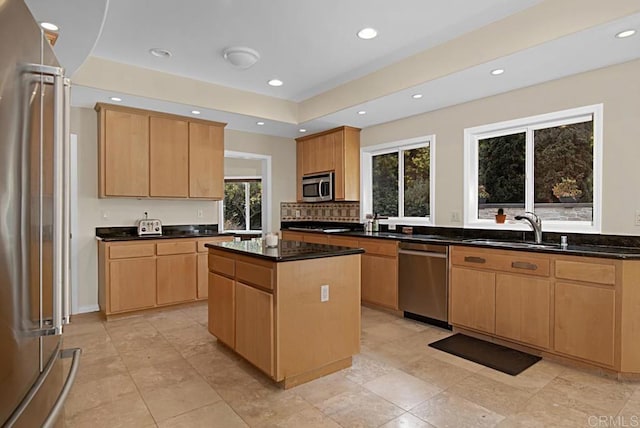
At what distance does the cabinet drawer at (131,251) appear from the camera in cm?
410

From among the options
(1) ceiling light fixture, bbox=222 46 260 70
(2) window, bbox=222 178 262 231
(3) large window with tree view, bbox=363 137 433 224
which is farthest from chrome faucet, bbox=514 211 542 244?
(2) window, bbox=222 178 262 231

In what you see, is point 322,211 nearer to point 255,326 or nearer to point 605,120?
point 255,326

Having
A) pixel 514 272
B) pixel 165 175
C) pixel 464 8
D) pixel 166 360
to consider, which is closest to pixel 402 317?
pixel 514 272

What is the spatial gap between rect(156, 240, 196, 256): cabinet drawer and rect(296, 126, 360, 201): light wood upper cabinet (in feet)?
7.13

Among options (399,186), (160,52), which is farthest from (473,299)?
(160,52)

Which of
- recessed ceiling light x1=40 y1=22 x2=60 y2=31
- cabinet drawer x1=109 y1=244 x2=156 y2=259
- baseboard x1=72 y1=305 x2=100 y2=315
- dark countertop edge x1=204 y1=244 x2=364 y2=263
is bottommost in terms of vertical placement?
baseboard x1=72 y1=305 x2=100 y2=315

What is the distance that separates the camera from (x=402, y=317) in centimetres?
415

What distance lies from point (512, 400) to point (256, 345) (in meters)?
1.74

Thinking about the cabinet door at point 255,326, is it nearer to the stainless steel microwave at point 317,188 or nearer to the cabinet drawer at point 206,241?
the cabinet drawer at point 206,241

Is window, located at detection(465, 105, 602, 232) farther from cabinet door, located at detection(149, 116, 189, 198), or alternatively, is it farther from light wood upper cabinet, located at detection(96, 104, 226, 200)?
cabinet door, located at detection(149, 116, 189, 198)

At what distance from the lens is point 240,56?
346 centimetres

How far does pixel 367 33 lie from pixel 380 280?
2.68 metres

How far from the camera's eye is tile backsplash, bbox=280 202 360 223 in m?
5.72

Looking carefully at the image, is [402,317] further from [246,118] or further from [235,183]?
[235,183]
